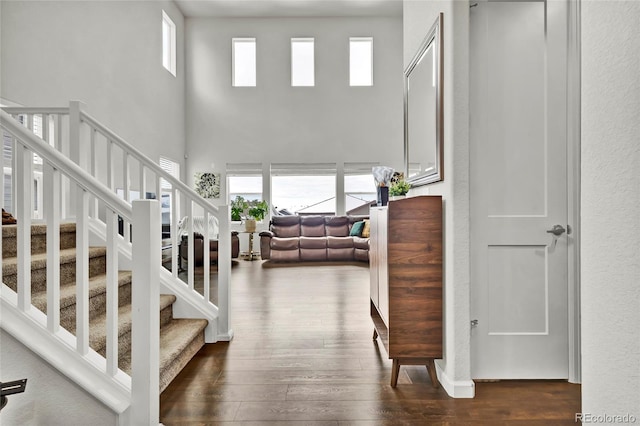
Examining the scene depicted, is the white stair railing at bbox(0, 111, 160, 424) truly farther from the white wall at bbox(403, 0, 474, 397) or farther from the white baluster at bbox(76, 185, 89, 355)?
the white wall at bbox(403, 0, 474, 397)

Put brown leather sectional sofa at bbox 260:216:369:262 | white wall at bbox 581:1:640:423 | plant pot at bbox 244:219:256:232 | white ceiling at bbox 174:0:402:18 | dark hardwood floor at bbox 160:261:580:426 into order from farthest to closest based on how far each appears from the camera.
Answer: white ceiling at bbox 174:0:402:18 → plant pot at bbox 244:219:256:232 → brown leather sectional sofa at bbox 260:216:369:262 → dark hardwood floor at bbox 160:261:580:426 → white wall at bbox 581:1:640:423

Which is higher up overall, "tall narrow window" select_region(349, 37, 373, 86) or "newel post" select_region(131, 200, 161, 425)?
"tall narrow window" select_region(349, 37, 373, 86)

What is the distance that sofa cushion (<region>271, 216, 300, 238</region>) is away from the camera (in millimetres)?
7641

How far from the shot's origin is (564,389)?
6.72 ft

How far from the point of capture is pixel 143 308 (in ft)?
5.06

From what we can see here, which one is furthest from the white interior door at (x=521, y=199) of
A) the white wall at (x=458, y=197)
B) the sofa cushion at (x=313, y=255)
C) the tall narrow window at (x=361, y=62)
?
the tall narrow window at (x=361, y=62)

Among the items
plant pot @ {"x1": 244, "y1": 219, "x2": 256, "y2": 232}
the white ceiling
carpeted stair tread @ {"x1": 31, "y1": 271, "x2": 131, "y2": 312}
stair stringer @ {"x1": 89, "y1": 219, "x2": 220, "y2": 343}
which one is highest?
the white ceiling

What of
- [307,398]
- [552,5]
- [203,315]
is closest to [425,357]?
[307,398]

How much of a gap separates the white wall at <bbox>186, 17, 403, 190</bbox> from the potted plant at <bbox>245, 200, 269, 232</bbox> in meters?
0.97

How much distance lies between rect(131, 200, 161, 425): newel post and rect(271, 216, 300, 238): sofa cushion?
6.05m

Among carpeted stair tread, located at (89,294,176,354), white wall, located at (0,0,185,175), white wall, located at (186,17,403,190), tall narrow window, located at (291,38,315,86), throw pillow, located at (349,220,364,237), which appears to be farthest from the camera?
tall narrow window, located at (291,38,315,86)

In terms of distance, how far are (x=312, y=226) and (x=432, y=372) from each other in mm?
5705

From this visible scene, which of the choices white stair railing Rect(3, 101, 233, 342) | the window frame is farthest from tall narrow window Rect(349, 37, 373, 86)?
white stair railing Rect(3, 101, 233, 342)

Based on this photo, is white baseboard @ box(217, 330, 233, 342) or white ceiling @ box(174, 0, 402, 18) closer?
white baseboard @ box(217, 330, 233, 342)
